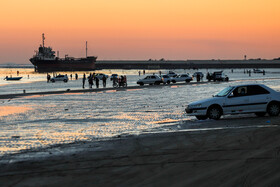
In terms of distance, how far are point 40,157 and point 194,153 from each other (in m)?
3.85

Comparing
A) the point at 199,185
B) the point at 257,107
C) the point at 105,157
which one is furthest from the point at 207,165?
the point at 257,107

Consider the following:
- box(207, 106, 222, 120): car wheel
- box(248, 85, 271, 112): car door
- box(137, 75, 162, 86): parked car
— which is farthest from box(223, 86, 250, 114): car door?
box(137, 75, 162, 86): parked car

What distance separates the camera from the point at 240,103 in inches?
728

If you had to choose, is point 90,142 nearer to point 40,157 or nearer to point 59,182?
point 40,157

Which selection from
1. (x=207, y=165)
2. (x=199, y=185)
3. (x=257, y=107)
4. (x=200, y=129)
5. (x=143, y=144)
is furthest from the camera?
(x=257, y=107)

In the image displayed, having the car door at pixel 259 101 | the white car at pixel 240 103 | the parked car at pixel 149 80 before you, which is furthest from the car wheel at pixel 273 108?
the parked car at pixel 149 80

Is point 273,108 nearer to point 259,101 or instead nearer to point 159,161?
point 259,101

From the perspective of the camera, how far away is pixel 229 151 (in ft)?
36.8

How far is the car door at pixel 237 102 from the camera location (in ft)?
60.4

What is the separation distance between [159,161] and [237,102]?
904cm

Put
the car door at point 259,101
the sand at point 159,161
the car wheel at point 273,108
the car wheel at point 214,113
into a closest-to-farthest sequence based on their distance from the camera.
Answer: the sand at point 159,161 < the car wheel at point 214,113 < the car door at point 259,101 < the car wheel at point 273,108

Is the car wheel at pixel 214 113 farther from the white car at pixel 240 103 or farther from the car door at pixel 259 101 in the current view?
the car door at pixel 259 101

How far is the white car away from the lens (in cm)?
1839

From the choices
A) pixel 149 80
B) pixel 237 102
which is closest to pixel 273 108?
pixel 237 102
